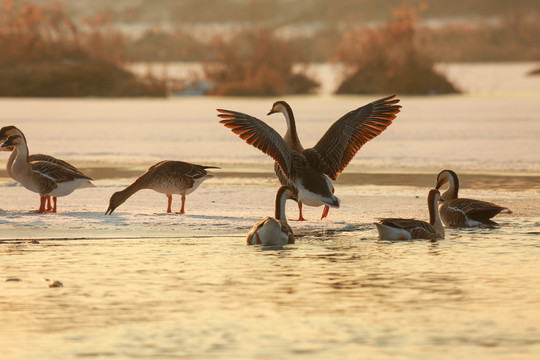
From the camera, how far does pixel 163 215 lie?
11289 millimetres

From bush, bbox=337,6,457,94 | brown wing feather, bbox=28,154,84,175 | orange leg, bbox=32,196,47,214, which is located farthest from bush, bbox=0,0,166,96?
orange leg, bbox=32,196,47,214

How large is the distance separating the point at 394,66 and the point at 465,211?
26.6 m

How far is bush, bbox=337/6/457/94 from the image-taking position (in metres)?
36.2

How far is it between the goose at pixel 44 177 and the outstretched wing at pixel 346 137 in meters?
2.66

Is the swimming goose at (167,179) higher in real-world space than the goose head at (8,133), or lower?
lower

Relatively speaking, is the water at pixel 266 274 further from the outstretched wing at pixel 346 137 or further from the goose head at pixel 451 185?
the outstretched wing at pixel 346 137

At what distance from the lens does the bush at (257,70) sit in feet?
121

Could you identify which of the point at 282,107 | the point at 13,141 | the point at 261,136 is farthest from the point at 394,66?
the point at 261,136

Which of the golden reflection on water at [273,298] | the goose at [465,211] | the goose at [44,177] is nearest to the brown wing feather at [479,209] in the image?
the goose at [465,211]

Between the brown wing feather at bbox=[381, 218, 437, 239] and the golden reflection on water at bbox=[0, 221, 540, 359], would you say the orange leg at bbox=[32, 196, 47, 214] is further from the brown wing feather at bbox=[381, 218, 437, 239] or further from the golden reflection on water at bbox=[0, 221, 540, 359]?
the brown wing feather at bbox=[381, 218, 437, 239]

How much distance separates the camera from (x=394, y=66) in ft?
120

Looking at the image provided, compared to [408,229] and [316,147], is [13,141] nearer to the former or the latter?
[316,147]

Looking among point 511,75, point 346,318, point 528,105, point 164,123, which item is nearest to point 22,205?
point 346,318

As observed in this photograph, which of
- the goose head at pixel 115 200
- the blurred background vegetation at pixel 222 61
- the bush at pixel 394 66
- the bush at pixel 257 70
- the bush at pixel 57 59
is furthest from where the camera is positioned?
the bush at pixel 57 59
